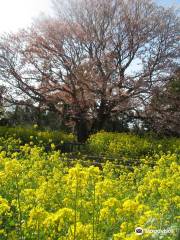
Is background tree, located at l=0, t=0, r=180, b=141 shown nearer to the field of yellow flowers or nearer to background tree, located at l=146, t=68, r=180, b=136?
background tree, located at l=146, t=68, r=180, b=136

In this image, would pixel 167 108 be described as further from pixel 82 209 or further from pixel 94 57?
pixel 82 209

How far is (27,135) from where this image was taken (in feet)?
57.0

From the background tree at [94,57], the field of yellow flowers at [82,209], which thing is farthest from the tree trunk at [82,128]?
the field of yellow flowers at [82,209]

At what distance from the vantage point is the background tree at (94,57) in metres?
21.6

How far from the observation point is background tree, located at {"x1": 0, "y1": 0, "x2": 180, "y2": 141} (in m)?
21.6

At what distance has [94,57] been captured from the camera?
22.4 m

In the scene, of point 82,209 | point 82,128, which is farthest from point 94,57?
point 82,209

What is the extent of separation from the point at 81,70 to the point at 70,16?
115 inches

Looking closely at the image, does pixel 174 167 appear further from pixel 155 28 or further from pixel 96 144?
pixel 155 28

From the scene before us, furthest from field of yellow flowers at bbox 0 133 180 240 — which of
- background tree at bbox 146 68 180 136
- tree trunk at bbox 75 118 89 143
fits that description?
tree trunk at bbox 75 118 89 143

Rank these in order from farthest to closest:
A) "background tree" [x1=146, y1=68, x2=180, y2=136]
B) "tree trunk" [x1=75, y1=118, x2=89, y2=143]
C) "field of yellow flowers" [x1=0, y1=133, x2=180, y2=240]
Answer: "tree trunk" [x1=75, y1=118, x2=89, y2=143]
"background tree" [x1=146, y1=68, x2=180, y2=136]
"field of yellow flowers" [x1=0, y1=133, x2=180, y2=240]

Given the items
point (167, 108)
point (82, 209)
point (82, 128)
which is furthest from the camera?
point (82, 128)

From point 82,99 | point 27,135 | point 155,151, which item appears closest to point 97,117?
point 82,99

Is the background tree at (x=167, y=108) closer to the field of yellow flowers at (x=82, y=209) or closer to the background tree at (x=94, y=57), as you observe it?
the background tree at (x=94, y=57)
